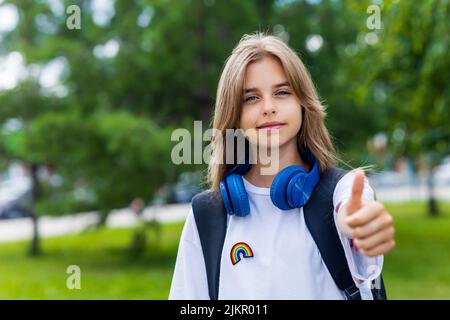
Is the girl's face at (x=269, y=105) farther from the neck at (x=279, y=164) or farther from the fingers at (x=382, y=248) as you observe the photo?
the fingers at (x=382, y=248)

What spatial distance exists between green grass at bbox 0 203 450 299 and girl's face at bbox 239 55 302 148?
591 centimetres

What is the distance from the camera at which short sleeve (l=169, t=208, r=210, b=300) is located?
1523 millimetres

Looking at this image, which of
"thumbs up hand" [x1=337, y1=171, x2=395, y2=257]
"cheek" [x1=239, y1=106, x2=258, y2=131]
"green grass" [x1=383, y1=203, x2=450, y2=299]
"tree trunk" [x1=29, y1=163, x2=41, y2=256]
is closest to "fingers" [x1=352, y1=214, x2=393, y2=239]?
"thumbs up hand" [x1=337, y1=171, x2=395, y2=257]

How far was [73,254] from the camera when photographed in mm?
11203

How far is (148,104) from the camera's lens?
8.92 m

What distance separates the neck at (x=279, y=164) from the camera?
1.58 metres

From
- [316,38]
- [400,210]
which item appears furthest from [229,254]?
[400,210]

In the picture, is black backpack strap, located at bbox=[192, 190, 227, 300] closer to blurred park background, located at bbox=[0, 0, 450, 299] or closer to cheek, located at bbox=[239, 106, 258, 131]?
cheek, located at bbox=[239, 106, 258, 131]

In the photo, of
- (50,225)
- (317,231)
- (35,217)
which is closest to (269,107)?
(317,231)

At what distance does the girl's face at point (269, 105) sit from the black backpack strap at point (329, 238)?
8.5 inches

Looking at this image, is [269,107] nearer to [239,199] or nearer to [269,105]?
[269,105]

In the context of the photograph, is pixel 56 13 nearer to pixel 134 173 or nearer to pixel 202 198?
pixel 134 173

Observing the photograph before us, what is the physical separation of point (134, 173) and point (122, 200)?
0.62 m
